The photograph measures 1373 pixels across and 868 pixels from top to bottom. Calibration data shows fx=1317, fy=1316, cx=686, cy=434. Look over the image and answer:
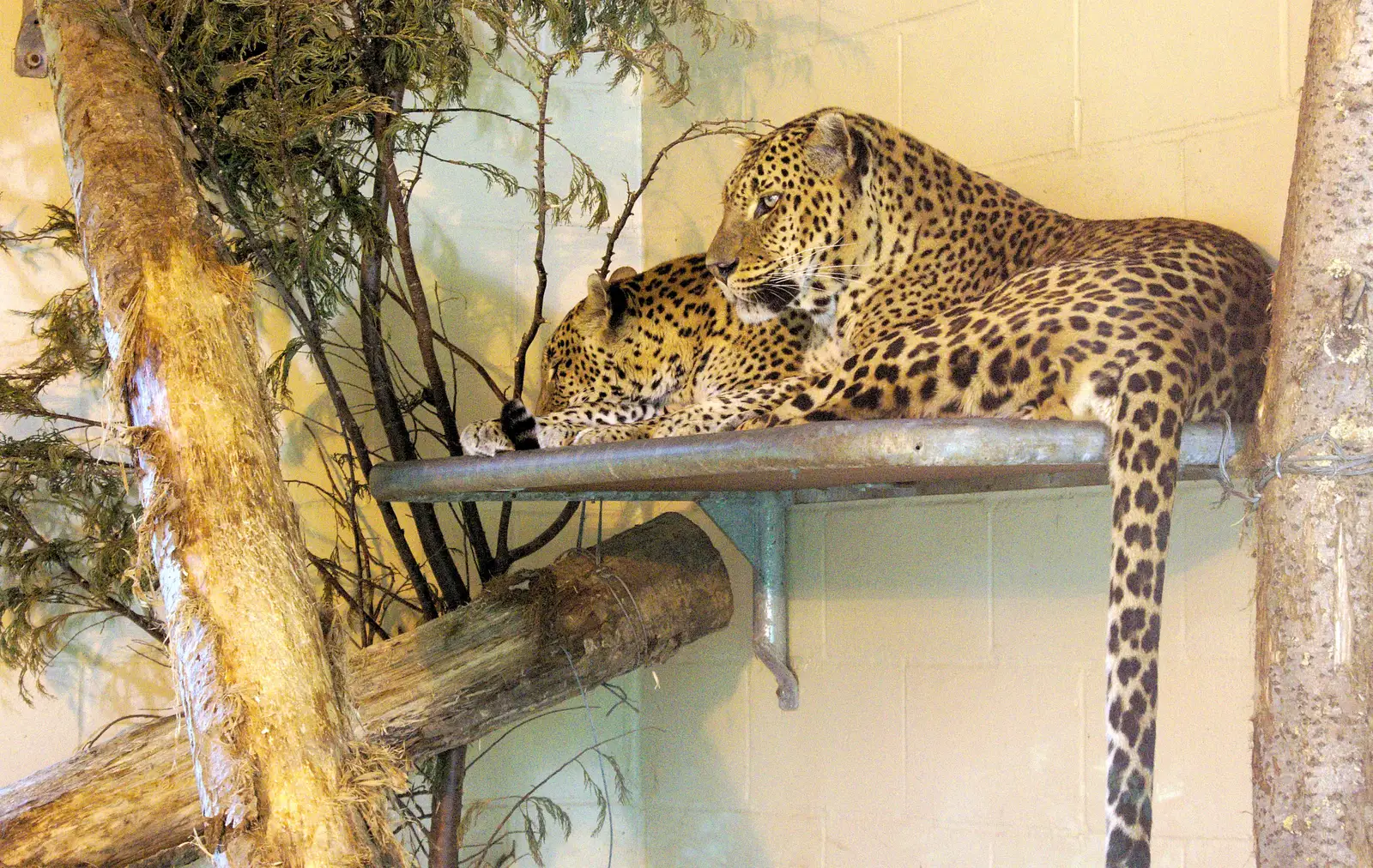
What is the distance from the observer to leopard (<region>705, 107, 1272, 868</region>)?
6.18ft

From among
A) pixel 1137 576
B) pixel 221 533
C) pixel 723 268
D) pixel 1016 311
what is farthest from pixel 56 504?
pixel 1137 576

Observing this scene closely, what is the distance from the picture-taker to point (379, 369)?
2984mm

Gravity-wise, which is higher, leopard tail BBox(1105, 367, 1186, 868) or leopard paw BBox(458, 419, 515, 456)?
leopard paw BBox(458, 419, 515, 456)

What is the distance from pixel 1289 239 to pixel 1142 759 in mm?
794

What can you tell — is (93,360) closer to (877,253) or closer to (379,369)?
(379,369)

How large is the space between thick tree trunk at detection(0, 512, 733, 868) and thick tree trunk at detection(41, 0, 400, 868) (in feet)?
1.77

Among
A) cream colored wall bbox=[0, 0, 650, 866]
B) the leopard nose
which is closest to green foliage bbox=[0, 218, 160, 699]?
cream colored wall bbox=[0, 0, 650, 866]

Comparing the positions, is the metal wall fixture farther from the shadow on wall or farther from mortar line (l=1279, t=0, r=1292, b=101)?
mortar line (l=1279, t=0, r=1292, b=101)

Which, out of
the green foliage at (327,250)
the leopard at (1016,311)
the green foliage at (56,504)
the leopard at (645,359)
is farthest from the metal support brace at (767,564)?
the green foliage at (56,504)

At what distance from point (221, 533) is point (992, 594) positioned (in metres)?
1.76

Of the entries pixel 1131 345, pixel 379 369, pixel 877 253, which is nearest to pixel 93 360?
pixel 379 369

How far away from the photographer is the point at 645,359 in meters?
3.20

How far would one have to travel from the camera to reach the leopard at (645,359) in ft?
9.29

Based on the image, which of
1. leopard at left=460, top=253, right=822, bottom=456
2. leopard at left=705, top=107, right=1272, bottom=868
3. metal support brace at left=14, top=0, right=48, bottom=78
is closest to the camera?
leopard at left=705, top=107, right=1272, bottom=868
